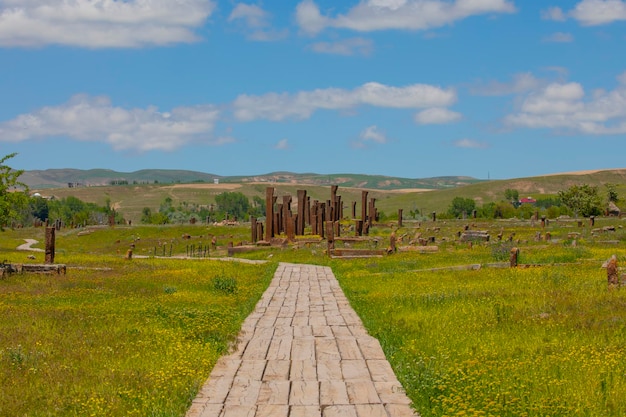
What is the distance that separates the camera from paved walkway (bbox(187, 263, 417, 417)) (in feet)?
28.3

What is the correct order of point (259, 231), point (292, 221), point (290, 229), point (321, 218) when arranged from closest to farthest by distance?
1. point (290, 229)
2. point (292, 221)
3. point (259, 231)
4. point (321, 218)

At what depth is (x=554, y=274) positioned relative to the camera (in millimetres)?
20641

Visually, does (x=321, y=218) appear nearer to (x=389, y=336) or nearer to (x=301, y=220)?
(x=301, y=220)

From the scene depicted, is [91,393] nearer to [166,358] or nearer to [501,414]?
[166,358]

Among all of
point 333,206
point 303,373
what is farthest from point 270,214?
point 303,373

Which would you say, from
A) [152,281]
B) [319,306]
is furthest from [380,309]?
[152,281]

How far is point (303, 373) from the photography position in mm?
10406

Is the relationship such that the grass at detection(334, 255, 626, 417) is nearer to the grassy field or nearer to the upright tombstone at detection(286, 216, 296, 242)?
the grassy field

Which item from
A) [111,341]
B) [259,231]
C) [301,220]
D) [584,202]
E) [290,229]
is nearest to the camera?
[111,341]

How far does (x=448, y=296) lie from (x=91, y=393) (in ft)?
33.0

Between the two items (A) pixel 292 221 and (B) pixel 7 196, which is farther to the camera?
(A) pixel 292 221

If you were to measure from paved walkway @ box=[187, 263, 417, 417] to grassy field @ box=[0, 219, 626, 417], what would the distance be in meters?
0.27

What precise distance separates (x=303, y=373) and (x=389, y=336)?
296 cm

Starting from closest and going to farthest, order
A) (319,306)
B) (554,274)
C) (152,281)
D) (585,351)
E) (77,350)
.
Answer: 1. (585,351)
2. (77,350)
3. (319,306)
4. (554,274)
5. (152,281)
